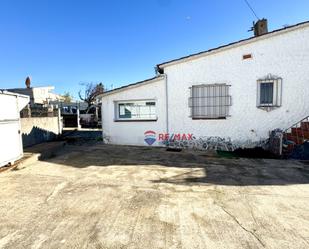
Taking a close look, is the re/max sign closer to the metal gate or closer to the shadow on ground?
the shadow on ground

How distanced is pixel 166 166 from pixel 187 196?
215 cm

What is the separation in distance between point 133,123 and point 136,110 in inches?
25.3

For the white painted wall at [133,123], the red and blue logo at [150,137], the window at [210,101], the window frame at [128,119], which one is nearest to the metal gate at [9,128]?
the white painted wall at [133,123]

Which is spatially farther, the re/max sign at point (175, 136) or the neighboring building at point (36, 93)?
the neighboring building at point (36, 93)

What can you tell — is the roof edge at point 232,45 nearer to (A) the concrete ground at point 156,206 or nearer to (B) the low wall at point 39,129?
(A) the concrete ground at point 156,206

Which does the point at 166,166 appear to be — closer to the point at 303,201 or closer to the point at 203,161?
the point at 203,161

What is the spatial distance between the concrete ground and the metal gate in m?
0.55

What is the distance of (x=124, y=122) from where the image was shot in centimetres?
963

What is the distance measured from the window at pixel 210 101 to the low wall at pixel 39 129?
7.28 m

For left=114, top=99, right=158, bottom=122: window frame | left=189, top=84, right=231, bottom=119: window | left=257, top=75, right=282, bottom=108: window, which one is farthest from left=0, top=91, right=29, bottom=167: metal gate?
left=257, top=75, right=282, bottom=108: window

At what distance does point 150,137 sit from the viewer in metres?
9.28

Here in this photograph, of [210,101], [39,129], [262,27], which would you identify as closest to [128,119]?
[210,101]

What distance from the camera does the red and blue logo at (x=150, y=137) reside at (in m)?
9.24

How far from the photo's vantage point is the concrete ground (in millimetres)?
2578
